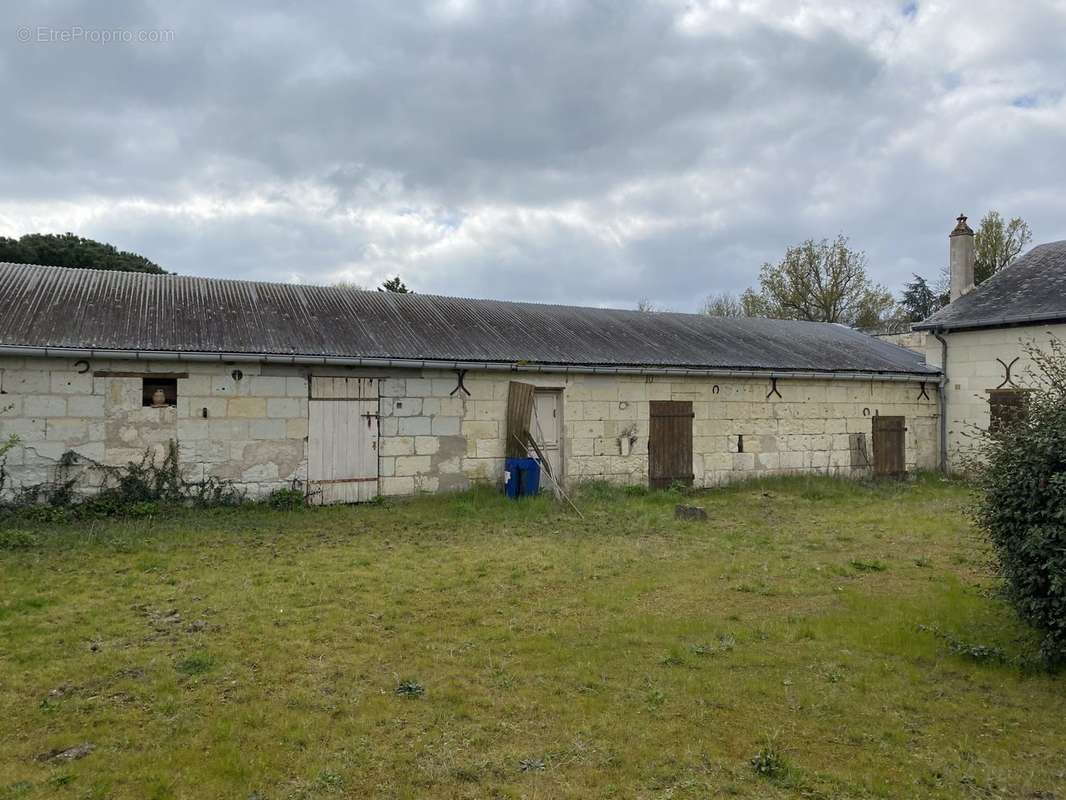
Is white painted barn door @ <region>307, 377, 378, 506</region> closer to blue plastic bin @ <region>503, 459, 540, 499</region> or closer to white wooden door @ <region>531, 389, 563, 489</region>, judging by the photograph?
blue plastic bin @ <region>503, 459, 540, 499</region>

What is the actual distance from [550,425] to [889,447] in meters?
8.56

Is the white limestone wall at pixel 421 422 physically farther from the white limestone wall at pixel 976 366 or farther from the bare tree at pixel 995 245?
the bare tree at pixel 995 245

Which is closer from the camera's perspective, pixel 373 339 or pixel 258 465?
pixel 258 465

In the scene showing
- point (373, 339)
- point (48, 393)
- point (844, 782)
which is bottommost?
point (844, 782)

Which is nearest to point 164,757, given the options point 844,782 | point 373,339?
point 844,782

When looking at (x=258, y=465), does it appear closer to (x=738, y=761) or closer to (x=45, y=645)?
(x=45, y=645)

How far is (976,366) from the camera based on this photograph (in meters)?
16.6

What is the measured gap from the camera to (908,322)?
34688 millimetres

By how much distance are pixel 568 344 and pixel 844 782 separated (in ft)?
36.6

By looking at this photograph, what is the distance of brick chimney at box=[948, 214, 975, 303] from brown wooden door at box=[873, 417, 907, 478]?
4.20 metres

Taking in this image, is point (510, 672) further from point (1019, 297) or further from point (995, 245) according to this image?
point (995, 245)

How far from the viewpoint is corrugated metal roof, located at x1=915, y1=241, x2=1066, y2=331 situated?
50.8 feet

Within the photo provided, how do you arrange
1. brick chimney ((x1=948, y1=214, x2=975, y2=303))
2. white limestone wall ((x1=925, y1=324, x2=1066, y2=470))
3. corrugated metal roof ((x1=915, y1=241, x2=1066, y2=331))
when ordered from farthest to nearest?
brick chimney ((x1=948, y1=214, x2=975, y2=303)) → white limestone wall ((x1=925, y1=324, x2=1066, y2=470)) → corrugated metal roof ((x1=915, y1=241, x2=1066, y2=331))

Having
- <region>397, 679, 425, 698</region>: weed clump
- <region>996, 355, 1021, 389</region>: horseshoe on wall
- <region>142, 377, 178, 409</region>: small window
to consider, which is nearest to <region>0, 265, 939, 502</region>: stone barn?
<region>142, 377, 178, 409</region>: small window
